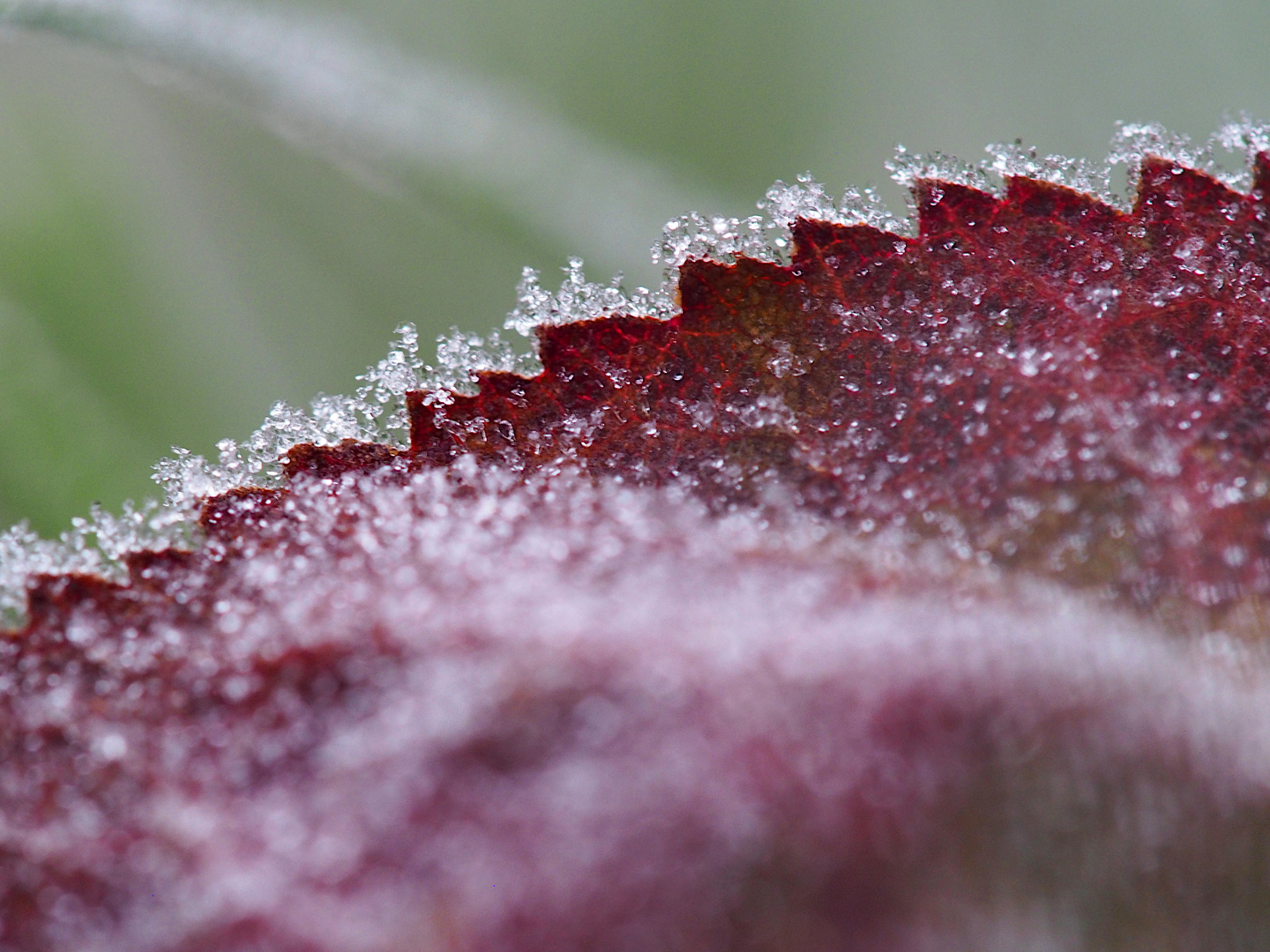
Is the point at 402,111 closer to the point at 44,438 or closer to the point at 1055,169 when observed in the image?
the point at 44,438

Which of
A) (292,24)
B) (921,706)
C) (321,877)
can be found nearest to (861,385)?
(921,706)

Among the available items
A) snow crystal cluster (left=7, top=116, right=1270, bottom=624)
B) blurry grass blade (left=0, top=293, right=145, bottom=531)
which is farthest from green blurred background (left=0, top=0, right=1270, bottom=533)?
snow crystal cluster (left=7, top=116, right=1270, bottom=624)

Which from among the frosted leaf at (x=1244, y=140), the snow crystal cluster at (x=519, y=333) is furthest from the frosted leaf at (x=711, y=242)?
the frosted leaf at (x=1244, y=140)

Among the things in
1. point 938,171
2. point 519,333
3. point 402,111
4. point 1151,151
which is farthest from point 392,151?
point 1151,151

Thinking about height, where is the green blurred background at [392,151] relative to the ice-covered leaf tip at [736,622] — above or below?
above

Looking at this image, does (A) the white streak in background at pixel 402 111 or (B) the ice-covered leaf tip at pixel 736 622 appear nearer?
(B) the ice-covered leaf tip at pixel 736 622

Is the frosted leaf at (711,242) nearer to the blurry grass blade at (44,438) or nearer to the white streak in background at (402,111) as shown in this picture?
the white streak in background at (402,111)
